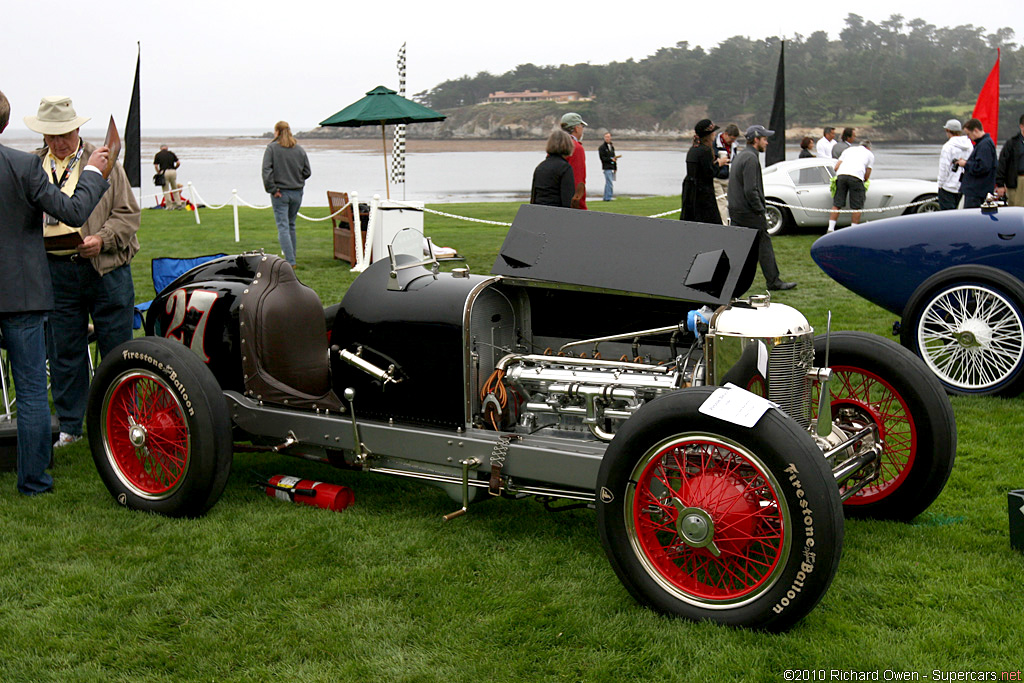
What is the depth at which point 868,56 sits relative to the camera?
358 ft

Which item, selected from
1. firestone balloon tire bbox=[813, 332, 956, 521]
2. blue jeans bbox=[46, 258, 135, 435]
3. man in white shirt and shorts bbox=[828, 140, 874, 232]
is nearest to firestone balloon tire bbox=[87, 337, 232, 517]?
blue jeans bbox=[46, 258, 135, 435]

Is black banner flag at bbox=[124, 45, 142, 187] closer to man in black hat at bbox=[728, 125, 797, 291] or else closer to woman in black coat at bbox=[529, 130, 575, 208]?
woman in black coat at bbox=[529, 130, 575, 208]

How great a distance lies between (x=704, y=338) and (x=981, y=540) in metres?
1.51

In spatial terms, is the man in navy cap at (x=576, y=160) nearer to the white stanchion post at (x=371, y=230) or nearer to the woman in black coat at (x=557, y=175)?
the woman in black coat at (x=557, y=175)

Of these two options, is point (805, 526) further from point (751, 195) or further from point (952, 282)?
point (751, 195)

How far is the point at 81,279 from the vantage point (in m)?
5.32

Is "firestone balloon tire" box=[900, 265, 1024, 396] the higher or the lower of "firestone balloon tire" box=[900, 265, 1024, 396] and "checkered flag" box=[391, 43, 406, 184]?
the lower

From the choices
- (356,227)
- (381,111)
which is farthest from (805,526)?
(381,111)

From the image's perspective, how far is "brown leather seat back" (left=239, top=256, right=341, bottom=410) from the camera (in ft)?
14.9

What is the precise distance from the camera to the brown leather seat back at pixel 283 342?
14.9ft

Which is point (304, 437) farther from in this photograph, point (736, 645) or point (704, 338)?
point (736, 645)

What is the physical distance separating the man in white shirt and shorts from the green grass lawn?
9.74 meters

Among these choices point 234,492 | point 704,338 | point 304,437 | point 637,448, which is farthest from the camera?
point 234,492

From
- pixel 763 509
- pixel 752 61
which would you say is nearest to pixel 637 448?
pixel 763 509
